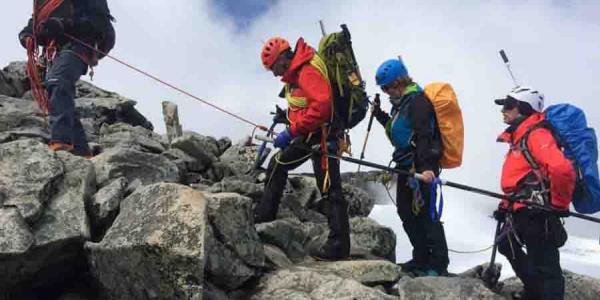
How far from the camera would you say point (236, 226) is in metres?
6.95

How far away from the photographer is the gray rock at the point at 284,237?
28.0 feet

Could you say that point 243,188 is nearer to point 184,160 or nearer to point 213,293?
point 184,160

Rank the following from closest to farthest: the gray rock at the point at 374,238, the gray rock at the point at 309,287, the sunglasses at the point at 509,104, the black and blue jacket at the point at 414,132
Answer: the gray rock at the point at 309,287, the sunglasses at the point at 509,104, the black and blue jacket at the point at 414,132, the gray rock at the point at 374,238

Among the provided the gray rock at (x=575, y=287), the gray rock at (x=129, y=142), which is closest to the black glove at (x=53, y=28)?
the gray rock at (x=129, y=142)

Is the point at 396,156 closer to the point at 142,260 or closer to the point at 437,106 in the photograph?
the point at 437,106

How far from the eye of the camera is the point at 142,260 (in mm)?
5996

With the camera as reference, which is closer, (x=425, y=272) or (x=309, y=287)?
(x=309, y=287)

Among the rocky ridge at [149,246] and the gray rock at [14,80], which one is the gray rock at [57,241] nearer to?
the rocky ridge at [149,246]

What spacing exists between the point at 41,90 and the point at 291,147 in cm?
471

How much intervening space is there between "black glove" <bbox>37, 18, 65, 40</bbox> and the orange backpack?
217 inches

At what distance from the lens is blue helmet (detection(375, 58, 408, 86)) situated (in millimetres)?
8594

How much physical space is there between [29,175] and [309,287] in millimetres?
3342

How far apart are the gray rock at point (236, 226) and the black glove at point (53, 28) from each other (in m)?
4.31


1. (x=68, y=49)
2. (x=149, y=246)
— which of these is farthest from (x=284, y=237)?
(x=68, y=49)
